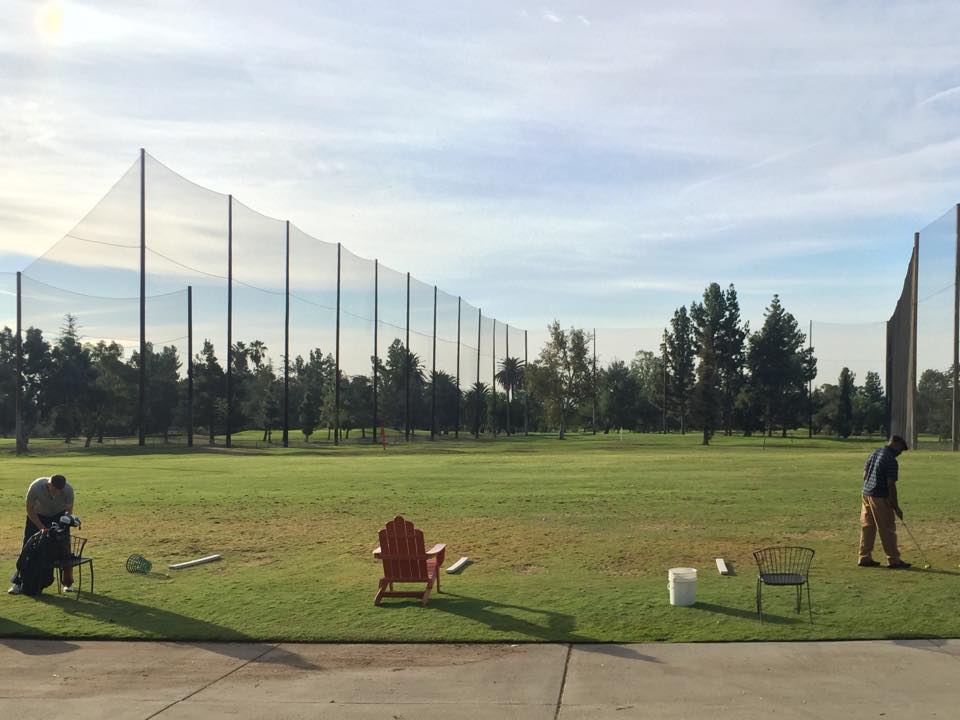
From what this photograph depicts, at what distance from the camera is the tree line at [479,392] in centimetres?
7038

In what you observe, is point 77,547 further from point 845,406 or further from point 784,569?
point 845,406

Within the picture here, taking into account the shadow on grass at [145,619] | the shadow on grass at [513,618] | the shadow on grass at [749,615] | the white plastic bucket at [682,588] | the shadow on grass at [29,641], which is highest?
the white plastic bucket at [682,588]

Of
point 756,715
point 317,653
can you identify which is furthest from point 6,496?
point 756,715

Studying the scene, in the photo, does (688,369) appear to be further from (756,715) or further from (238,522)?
(756,715)

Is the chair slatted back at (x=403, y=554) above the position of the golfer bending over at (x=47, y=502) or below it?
below

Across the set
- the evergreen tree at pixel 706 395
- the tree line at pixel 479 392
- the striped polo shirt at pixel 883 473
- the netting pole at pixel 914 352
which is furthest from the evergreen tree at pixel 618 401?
the striped polo shirt at pixel 883 473

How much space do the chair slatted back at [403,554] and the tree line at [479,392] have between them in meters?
44.2

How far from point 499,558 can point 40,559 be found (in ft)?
20.6

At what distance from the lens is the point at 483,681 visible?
7504 millimetres

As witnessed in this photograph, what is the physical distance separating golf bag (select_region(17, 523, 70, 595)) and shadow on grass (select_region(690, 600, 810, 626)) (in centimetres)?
787

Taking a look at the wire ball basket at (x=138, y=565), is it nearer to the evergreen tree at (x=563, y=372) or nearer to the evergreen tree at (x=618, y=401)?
the evergreen tree at (x=563, y=372)

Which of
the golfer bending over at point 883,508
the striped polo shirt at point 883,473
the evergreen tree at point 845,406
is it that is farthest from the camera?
the evergreen tree at point 845,406

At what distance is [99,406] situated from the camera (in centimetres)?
7219

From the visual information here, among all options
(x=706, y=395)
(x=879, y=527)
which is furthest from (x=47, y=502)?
(x=706, y=395)
